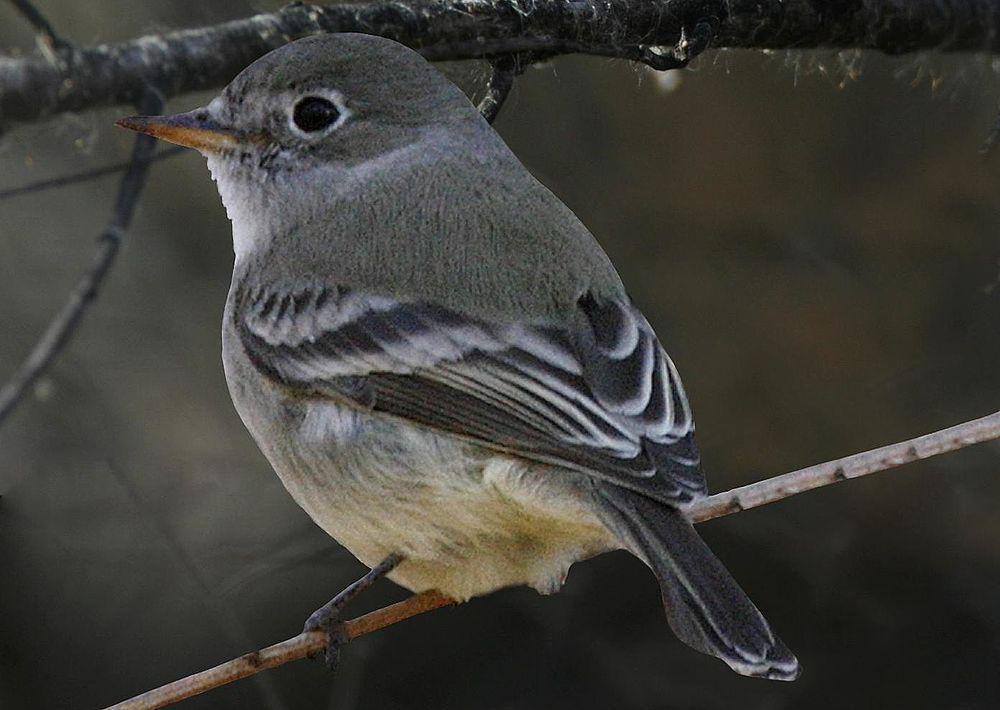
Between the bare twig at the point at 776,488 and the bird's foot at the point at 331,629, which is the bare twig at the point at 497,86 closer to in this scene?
the bare twig at the point at 776,488

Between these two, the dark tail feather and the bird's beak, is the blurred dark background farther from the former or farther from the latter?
the dark tail feather

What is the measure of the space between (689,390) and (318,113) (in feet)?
5.79

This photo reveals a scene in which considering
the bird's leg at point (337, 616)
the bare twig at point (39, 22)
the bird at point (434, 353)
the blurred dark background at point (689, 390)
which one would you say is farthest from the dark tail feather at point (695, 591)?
the blurred dark background at point (689, 390)

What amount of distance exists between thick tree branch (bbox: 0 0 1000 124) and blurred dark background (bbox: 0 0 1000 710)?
53 cm

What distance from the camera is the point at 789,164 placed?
428 centimetres

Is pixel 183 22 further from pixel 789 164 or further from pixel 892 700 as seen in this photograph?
pixel 892 700

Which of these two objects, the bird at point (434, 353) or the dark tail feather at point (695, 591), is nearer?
the dark tail feather at point (695, 591)

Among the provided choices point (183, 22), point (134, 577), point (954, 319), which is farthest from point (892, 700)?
point (183, 22)

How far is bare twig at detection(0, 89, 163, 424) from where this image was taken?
2010 mm

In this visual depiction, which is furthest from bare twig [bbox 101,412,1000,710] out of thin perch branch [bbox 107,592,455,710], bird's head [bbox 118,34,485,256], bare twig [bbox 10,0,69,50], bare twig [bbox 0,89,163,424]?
bare twig [bbox 10,0,69,50]

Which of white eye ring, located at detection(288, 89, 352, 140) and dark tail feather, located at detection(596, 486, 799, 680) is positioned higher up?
white eye ring, located at detection(288, 89, 352, 140)

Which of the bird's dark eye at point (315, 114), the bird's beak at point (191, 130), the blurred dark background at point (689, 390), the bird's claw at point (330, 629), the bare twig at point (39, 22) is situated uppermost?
the bare twig at point (39, 22)

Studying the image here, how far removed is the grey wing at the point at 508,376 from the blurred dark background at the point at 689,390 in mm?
898

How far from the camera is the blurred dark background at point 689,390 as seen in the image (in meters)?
3.66
